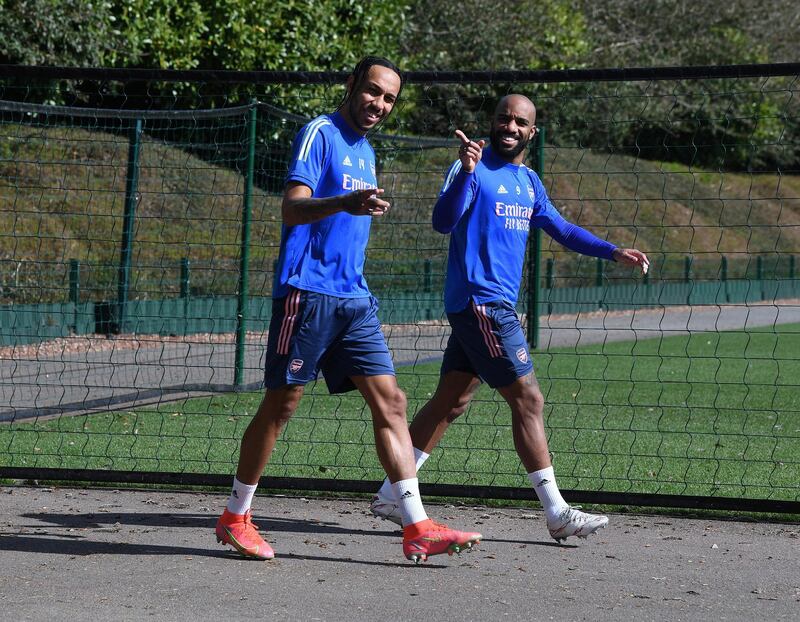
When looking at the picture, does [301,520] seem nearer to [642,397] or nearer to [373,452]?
[373,452]

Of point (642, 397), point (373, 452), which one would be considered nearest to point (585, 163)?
point (642, 397)

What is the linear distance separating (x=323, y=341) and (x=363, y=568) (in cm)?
96

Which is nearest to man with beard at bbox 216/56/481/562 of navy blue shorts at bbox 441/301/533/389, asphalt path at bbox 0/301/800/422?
navy blue shorts at bbox 441/301/533/389

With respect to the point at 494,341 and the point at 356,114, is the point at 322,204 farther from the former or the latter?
the point at 494,341

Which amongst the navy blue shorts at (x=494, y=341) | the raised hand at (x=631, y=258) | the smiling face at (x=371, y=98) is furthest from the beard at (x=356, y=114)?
the raised hand at (x=631, y=258)

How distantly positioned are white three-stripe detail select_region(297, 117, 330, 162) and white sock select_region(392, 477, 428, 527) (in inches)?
55.6

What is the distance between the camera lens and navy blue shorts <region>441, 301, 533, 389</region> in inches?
212

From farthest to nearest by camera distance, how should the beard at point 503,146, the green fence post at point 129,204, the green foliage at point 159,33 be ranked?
1. the green foliage at point 159,33
2. the green fence post at point 129,204
3. the beard at point 503,146

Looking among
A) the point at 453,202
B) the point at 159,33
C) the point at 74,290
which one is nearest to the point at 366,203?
the point at 453,202

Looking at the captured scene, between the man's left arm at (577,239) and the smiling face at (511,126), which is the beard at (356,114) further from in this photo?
the man's left arm at (577,239)

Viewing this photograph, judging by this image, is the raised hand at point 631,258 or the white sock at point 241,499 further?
the raised hand at point 631,258

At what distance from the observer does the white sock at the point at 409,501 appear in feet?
16.3

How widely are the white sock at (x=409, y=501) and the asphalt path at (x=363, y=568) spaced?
220 millimetres

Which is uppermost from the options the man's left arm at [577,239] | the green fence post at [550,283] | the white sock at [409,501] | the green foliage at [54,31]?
the green foliage at [54,31]
